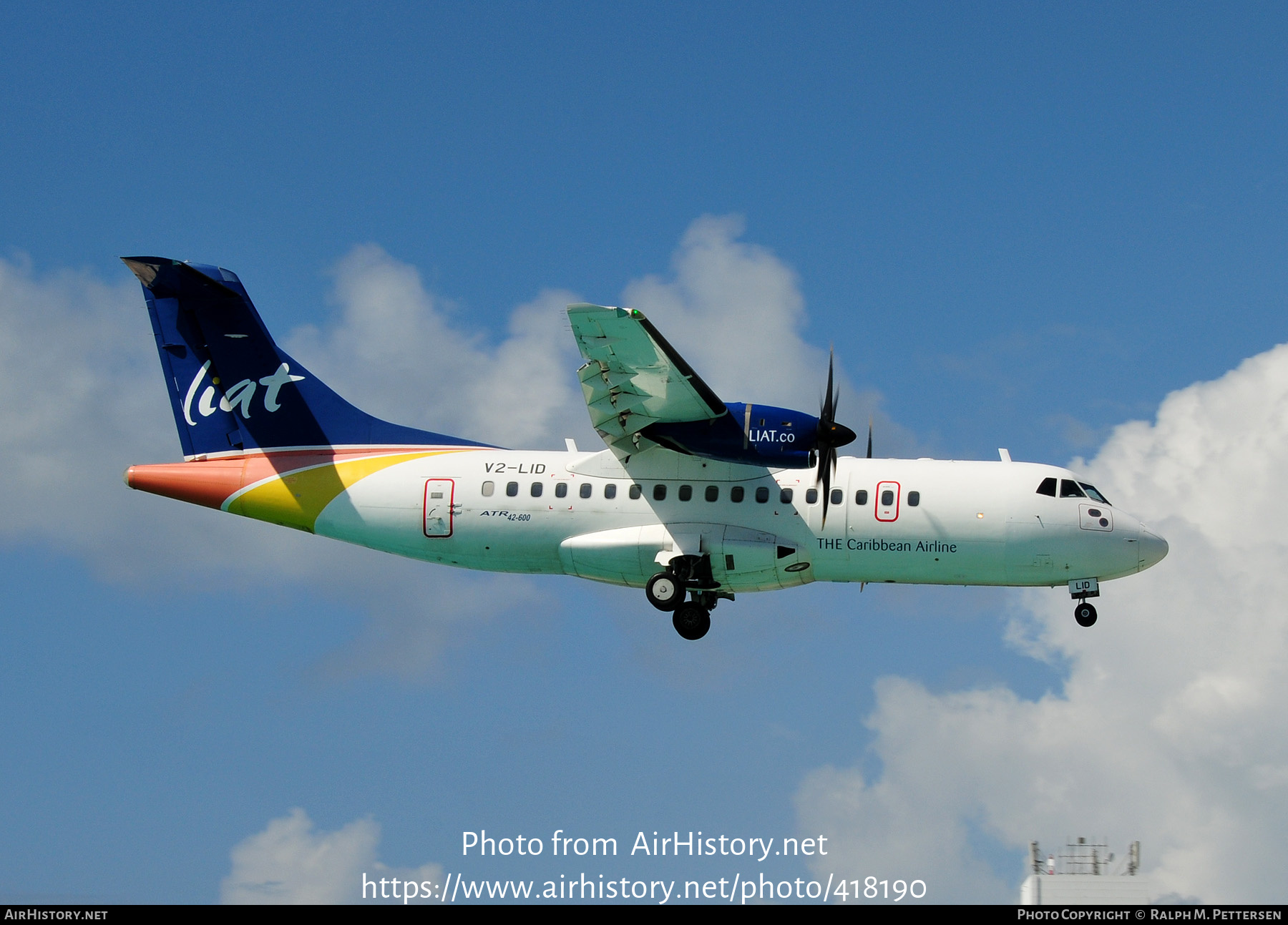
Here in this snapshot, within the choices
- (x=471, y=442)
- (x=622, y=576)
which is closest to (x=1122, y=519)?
(x=622, y=576)

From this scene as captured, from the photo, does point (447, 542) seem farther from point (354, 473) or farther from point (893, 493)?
point (893, 493)

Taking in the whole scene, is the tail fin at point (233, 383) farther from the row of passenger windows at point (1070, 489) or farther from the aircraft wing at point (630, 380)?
the row of passenger windows at point (1070, 489)

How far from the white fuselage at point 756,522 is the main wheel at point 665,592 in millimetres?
394

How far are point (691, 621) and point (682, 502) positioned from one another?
2.65m

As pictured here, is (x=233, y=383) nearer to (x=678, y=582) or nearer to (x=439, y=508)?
(x=439, y=508)

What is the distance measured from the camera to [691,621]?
2862 cm

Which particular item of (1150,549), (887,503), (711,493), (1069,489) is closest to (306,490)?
(711,493)

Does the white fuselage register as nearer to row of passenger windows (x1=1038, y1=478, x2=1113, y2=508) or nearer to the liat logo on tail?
row of passenger windows (x1=1038, y1=478, x2=1113, y2=508)

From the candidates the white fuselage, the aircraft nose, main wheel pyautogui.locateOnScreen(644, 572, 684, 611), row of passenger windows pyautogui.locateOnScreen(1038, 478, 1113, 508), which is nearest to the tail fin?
the white fuselage

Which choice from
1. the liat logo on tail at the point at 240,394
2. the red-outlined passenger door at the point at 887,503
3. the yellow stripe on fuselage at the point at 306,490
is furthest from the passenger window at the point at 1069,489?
the liat logo on tail at the point at 240,394

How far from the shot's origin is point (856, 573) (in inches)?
1097

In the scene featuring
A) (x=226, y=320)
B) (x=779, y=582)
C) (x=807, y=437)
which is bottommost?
(x=779, y=582)

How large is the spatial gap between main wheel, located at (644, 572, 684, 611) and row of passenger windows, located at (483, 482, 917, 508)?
168cm

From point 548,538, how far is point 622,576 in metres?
1.75
